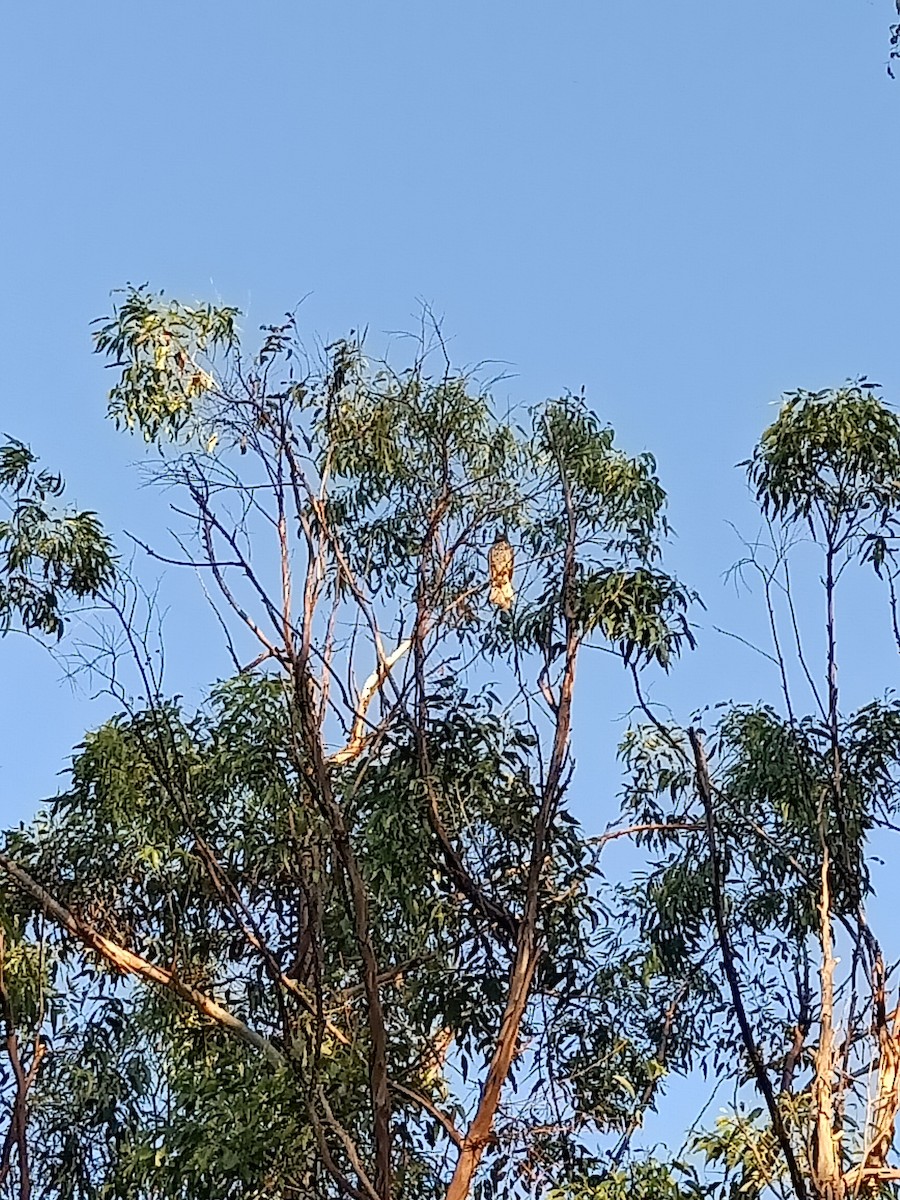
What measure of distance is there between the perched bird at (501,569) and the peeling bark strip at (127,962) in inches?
73.0

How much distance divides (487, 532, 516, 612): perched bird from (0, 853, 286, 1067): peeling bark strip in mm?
1853

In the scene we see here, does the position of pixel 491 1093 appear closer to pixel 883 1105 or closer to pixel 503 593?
pixel 883 1105

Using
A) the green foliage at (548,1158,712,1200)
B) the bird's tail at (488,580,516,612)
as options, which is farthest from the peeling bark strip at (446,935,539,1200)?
the bird's tail at (488,580,516,612)

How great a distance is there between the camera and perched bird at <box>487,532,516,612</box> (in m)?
6.56

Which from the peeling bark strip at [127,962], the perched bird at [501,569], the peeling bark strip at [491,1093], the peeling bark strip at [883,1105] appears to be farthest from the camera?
the perched bird at [501,569]

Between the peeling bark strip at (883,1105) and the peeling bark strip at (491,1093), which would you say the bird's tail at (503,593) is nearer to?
the peeling bark strip at (491,1093)

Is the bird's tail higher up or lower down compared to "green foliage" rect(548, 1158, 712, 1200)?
higher up

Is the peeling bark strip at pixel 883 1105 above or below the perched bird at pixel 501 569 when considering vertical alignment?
below

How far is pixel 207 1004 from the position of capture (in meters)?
6.16

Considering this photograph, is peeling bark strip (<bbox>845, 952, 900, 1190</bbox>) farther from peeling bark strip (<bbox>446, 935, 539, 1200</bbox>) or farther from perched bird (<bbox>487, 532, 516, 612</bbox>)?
perched bird (<bbox>487, 532, 516, 612</bbox>)

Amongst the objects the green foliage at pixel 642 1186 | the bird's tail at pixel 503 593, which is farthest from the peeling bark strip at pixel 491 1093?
the bird's tail at pixel 503 593

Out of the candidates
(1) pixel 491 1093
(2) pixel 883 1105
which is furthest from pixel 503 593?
(2) pixel 883 1105

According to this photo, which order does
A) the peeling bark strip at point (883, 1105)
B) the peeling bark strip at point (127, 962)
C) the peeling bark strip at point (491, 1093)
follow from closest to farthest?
the peeling bark strip at point (883, 1105)
the peeling bark strip at point (491, 1093)
the peeling bark strip at point (127, 962)

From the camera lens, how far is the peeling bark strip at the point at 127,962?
6066 mm
